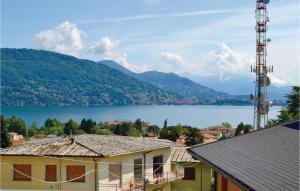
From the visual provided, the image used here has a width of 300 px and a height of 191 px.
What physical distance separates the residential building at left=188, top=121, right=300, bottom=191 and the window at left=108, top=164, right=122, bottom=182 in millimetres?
10943

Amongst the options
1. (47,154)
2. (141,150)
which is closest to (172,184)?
(141,150)

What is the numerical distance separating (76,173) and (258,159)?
15.9 m

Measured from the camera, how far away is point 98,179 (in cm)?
2456

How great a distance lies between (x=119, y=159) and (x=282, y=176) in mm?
18220

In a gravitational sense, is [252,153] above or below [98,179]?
above

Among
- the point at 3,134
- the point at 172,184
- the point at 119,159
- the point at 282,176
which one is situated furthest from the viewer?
the point at 3,134

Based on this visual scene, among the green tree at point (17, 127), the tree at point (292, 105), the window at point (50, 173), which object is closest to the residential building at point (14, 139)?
the green tree at point (17, 127)

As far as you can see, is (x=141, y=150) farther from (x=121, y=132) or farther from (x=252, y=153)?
(x=121, y=132)

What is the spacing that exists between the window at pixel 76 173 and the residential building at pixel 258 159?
1095 cm

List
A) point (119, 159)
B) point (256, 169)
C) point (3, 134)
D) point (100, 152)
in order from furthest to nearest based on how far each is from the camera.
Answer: point (3, 134), point (119, 159), point (100, 152), point (256, 169)

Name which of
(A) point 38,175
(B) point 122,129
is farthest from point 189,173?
(B) point 122,129

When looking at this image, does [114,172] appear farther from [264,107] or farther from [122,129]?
[122,129]

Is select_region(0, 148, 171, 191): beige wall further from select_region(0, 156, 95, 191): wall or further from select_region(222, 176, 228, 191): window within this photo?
select_region(222, 176, 228, 191): window

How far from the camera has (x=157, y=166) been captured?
30.1 m
